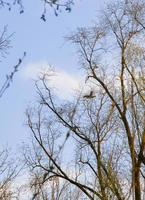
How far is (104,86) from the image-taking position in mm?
15195

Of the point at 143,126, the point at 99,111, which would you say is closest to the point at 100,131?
the point at 99,111

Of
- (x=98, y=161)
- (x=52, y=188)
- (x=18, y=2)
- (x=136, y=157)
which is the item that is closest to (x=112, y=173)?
(x=98, y=161)

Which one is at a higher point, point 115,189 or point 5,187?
point 5,187

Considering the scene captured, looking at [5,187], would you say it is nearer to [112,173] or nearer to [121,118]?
[112,173]

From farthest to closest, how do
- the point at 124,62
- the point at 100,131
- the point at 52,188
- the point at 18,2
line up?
the point at 52,188 → the point at 100,131 → the point at 124,62 → the point at 18,2

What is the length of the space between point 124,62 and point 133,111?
1.57 m

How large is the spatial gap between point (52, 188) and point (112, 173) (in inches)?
278

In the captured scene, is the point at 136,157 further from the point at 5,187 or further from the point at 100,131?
the point at 5,187

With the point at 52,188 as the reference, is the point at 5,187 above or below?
below

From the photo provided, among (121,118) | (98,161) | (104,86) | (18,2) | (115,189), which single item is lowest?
(18,2)

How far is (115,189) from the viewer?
573 inches

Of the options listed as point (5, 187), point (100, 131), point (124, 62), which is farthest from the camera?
point (5, 187)

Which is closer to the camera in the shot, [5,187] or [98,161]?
[98,161]

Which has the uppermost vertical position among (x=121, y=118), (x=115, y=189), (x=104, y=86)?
(x=104, y=86)
